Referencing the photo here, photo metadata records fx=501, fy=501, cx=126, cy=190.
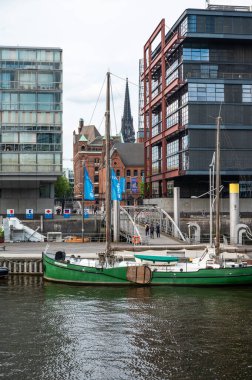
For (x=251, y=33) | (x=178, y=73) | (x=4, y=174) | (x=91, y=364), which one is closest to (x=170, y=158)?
(x=178, y=73)

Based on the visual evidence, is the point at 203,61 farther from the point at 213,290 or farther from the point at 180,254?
the point at 213,290

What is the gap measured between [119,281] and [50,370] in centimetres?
1711

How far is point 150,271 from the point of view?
3631cm

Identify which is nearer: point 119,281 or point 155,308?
point 155,308

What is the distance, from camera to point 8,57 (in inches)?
2795

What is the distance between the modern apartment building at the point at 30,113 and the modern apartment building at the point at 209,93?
2081cm

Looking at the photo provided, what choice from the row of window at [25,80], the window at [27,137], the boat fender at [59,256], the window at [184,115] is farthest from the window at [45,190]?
the boat fender at [59,256]

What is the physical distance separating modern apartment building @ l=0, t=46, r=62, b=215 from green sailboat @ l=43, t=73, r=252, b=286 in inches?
1372

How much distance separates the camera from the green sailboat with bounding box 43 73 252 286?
3616 cm

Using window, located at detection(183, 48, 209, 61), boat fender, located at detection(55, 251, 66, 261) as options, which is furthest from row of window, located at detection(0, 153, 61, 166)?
boat fender, located at detection(55, 251, 66, 261)

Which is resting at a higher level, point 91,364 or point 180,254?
point 180,254

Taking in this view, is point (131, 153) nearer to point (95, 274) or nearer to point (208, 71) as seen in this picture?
point (208, 71)

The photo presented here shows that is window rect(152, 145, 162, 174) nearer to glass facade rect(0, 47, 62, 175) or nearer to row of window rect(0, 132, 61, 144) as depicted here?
glass facade rect(0, 47, 62, 175)

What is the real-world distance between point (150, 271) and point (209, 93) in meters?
48.1
